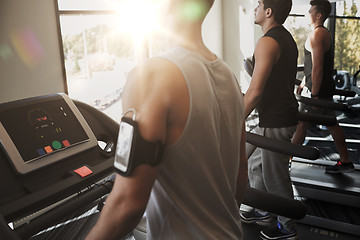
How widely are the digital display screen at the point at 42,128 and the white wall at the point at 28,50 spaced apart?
4.56ft

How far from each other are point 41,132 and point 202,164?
77 cm

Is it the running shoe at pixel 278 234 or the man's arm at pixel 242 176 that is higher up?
the man's arm at pixel 242 176

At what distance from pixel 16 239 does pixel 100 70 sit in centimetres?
303

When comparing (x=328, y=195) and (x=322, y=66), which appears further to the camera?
(x=322, y=66)

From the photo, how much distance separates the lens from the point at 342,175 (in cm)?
333

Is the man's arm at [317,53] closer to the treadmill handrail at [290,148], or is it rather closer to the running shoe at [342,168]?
the running shoe at [342,168]

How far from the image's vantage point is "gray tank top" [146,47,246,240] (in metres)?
0.82

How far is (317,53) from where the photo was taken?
3.21 meters

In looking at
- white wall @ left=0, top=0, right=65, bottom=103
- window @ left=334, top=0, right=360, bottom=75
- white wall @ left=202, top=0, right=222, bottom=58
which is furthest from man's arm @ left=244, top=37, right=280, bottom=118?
window @ left=334, top=0, right=360, bottom=75

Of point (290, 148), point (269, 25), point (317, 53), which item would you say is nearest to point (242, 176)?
point (290, 148)

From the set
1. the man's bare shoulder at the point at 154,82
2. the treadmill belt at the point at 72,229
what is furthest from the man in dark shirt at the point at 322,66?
the man's bare shoulder at the point at 154,82

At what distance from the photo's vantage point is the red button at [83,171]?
133 cm

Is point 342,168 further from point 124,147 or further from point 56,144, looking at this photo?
point 124,147

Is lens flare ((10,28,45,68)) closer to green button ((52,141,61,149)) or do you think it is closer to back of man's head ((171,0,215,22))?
green button ((52,141,61,149))
